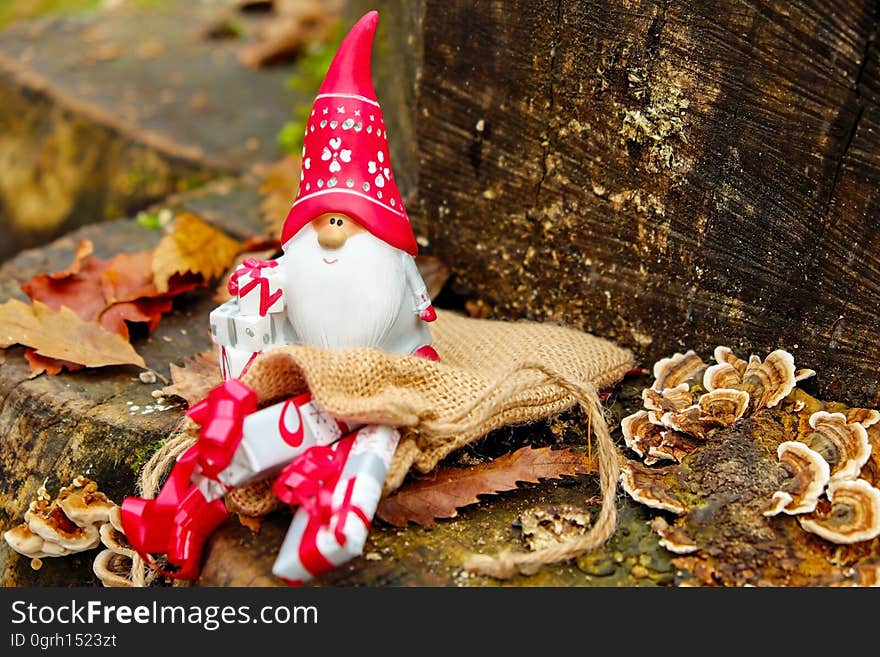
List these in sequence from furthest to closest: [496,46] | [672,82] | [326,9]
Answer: [326,9] → [496,46] → [672,82]

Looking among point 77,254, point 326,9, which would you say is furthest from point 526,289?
point 326,9

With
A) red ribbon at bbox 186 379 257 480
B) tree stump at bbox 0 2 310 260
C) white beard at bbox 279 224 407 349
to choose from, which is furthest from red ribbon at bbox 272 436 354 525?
tree stump at bbox 0 2 310 260

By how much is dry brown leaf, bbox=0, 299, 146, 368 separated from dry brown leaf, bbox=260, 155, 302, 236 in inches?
33.5

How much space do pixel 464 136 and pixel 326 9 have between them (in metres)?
3.30

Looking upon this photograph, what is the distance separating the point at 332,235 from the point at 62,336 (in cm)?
106

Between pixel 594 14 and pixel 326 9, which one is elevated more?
pixel 594 14

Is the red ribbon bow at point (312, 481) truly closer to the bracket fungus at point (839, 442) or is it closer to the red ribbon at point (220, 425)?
the red ribbon at point (220, 425)

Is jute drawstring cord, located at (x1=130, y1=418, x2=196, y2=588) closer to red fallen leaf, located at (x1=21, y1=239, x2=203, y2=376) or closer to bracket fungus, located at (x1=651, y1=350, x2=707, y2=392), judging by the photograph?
red fallen leaf, located at (x1=21, y1=239, x2=203, y2=376)

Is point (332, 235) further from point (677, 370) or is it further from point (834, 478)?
point (834, 478)

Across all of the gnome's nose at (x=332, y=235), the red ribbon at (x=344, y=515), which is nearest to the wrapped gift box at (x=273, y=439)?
the red ribbon at (x=344, y=515)

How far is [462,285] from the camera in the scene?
3051 mm

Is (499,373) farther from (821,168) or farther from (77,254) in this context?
(77,254)

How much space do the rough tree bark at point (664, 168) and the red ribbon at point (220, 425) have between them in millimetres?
1244

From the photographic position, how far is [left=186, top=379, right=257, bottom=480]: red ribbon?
5.92 feet
